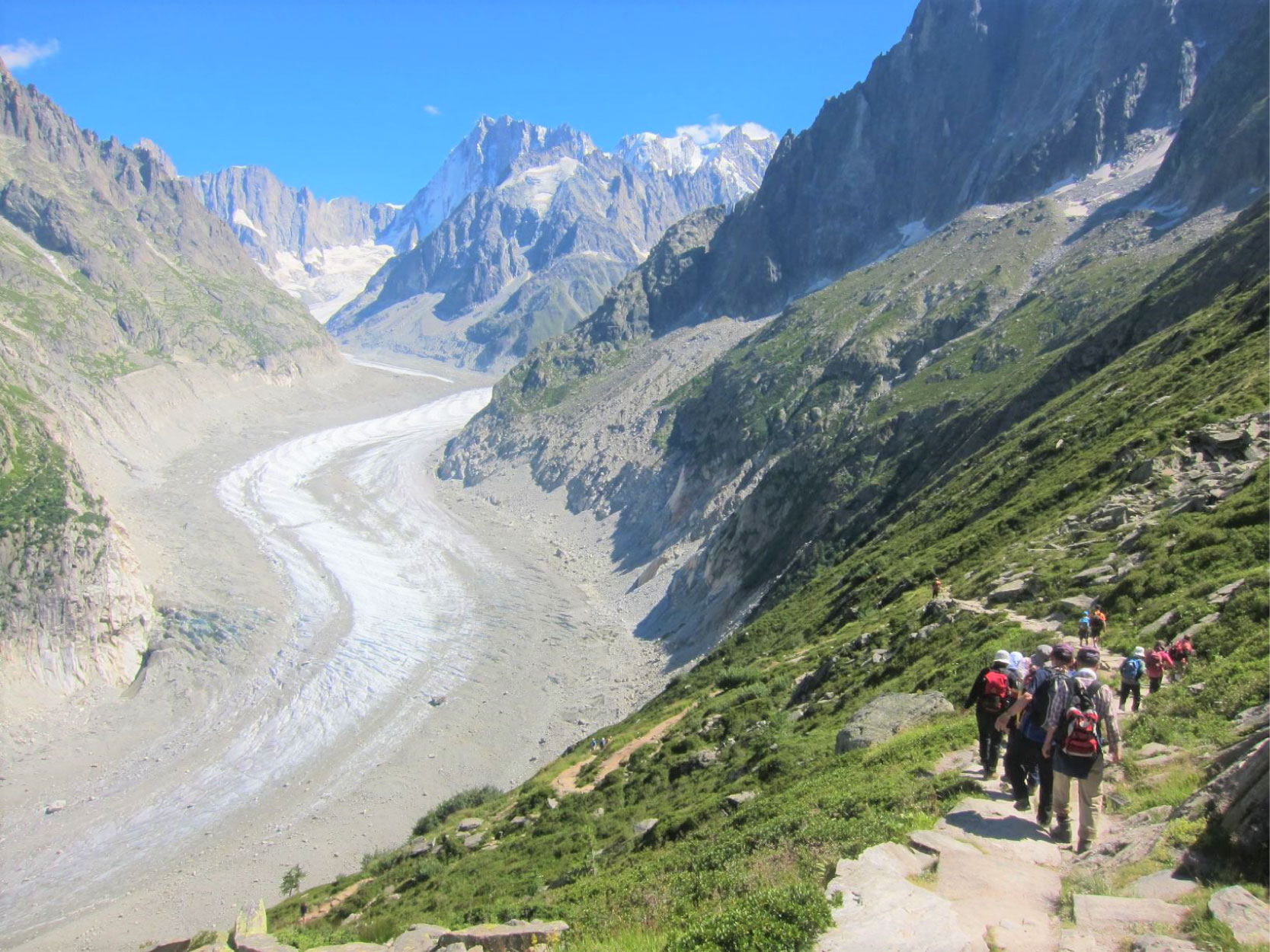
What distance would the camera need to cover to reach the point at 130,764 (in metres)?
64.1

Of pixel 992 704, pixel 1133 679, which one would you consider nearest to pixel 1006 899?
pixel 992 704

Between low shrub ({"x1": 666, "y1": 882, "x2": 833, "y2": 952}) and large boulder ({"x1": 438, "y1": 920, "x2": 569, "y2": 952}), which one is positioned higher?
low shrub ({"x1": 666, "y1": 882, "x2": 833, "y2": 952})

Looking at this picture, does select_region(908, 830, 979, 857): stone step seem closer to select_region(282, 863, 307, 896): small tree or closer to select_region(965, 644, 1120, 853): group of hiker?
select_region(965, 644, 1120, 853): group of hiker

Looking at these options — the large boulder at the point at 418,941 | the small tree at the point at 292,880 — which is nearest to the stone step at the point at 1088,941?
the large boulder at the point at 418,941

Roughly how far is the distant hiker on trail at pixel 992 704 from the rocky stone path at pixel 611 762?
1997cm

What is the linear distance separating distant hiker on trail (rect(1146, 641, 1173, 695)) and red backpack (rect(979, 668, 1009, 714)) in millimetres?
3584

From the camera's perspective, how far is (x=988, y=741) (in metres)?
14.1

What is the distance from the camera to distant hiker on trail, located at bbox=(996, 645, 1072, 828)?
12.2 metres

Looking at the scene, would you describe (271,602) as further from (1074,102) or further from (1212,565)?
(1074,102)

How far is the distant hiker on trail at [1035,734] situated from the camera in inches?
479

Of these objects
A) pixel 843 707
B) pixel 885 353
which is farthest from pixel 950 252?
pixel 843 707

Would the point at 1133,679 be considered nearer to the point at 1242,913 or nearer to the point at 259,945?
the point at 1242,913

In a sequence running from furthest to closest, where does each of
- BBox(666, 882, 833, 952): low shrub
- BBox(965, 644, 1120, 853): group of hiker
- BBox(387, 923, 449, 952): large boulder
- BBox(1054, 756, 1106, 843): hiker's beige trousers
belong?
BBox(387, 923, 449, 952): large boulder, BBox(965, 644, 1120, 853): group of hiker, BBox(1054, 756, 1106, 843): hiker's beige trousers, BBox(666, 882, 833, 952): low shrub

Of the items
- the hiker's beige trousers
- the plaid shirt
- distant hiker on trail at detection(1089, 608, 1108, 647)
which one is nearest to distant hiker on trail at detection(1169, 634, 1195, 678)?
distant hiker on trail at detection(1089, 608, 1108, 647)
